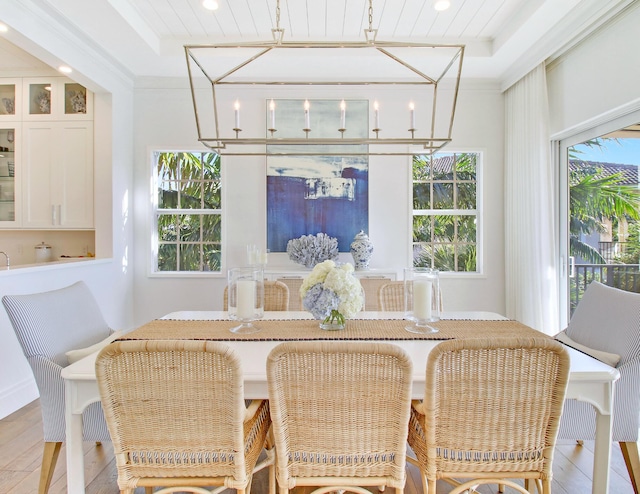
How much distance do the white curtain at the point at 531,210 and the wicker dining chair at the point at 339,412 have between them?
9.35 ft

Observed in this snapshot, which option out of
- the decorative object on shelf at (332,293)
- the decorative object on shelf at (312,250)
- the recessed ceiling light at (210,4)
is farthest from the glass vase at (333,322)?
the recessed ceiling light at (210,4)

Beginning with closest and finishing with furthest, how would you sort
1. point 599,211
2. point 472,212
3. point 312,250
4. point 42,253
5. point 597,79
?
1. point 597,79
2. point 599,211
3. point 312,250
4. point 42,253
5. point 472,212

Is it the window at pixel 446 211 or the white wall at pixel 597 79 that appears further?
the window at pixel 446 211

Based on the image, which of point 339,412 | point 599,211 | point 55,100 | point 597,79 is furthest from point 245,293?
point 55,100

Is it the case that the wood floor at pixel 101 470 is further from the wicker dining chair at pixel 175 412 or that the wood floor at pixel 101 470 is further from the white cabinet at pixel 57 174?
the white cabinet at pixel 57 174

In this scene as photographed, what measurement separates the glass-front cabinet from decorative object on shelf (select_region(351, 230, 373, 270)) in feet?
11.0

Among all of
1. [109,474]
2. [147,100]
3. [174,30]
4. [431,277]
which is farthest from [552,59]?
[109,474]

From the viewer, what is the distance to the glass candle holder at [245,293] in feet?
6.15

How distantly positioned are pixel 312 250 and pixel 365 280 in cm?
59

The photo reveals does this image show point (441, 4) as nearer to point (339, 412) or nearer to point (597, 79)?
point (597, 79)

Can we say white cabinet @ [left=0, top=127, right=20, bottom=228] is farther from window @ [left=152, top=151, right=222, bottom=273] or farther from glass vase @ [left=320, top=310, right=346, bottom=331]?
glass vase @ [left=320, top=310, right=346, bottom=331]

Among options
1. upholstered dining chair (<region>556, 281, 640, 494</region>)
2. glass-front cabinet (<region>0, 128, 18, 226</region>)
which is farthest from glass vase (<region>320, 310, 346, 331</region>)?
glass-front cabinet (<region>0, 128, 18, 226</region>)

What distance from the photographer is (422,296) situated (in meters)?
1.88

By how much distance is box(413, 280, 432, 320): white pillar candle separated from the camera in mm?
1874
